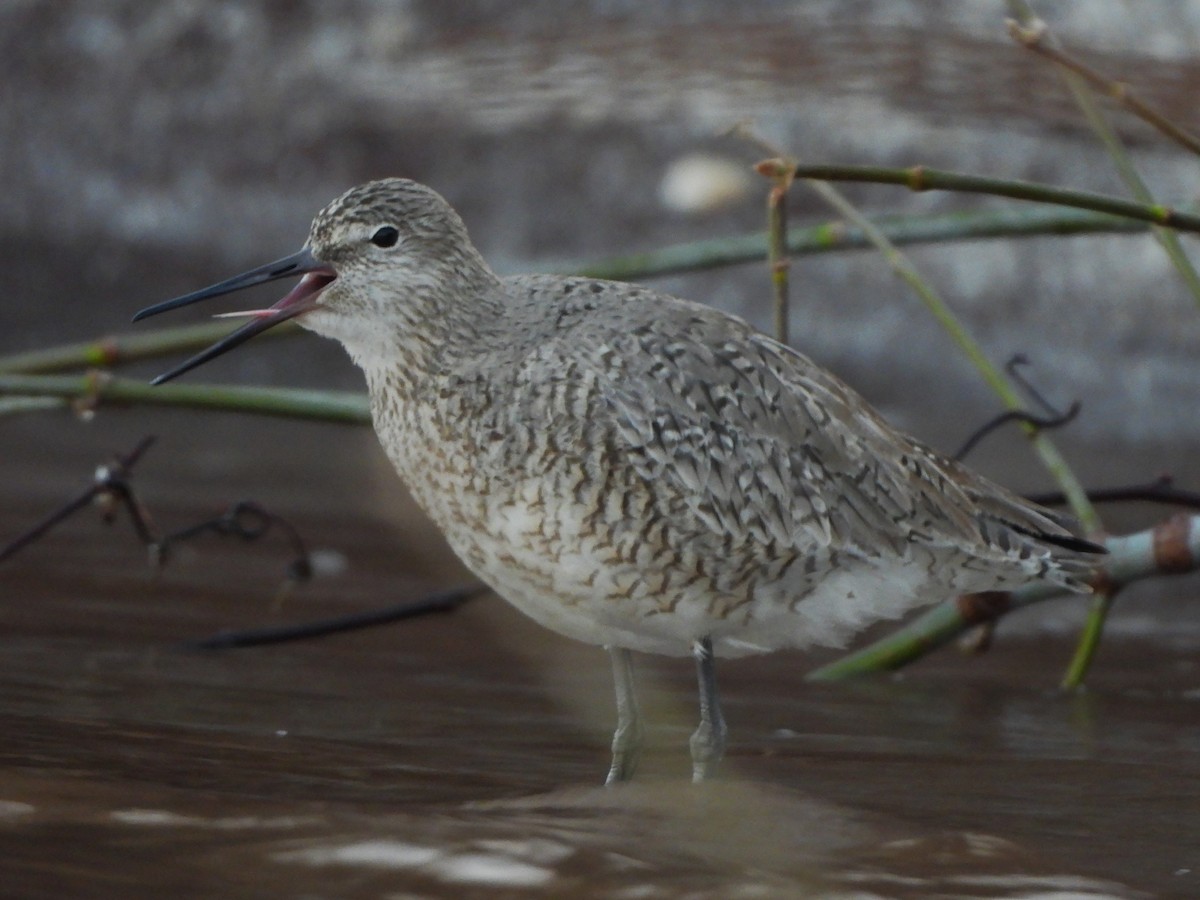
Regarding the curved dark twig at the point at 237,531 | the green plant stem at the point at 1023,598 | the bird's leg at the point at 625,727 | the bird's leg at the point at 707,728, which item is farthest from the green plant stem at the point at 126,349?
the green plant stem at the point at 1023,598

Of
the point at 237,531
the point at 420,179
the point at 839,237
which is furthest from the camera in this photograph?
the point at 420,179

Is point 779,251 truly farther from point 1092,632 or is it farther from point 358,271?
point 1092,632

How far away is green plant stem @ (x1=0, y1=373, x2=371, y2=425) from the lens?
469 centimetres

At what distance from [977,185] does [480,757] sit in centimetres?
157

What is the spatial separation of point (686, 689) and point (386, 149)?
5.08 meters

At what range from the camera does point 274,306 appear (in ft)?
13.7

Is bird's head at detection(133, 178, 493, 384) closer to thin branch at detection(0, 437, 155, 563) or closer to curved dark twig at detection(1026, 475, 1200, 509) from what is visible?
thin branch at detection(0, 437, 155, 563)

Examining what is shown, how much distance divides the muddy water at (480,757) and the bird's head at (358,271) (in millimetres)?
897

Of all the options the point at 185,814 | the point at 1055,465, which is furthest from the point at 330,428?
the point at 185,814

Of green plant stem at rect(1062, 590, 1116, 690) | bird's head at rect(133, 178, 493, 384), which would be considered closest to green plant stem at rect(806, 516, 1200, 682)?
green plant stem at rect(1062, 590, 1116, 690)

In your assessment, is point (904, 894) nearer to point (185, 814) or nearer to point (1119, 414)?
point (185, 814)

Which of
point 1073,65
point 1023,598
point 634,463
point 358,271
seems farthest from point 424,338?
point 1023,598

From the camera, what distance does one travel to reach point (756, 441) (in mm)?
4121

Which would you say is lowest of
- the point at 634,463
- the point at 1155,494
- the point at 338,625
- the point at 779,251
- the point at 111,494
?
the point at 338,625
